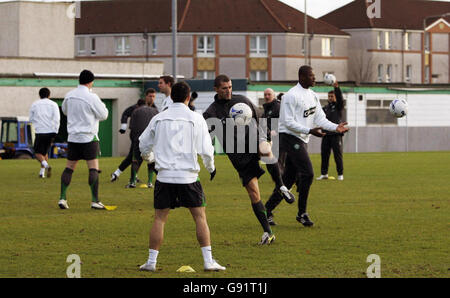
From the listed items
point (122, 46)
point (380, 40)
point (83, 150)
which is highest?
point (380, 40)

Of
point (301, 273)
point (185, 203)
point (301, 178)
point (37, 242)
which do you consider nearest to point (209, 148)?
point (185, 203)

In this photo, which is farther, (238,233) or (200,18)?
(200,18)

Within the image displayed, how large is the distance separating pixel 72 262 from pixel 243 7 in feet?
324

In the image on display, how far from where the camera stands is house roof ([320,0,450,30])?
116938 millimetres

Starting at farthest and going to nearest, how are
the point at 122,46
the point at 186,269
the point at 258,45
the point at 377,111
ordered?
the point at 122,46 → the point at 258,45 → the point at 377,111 → the point at 186,269

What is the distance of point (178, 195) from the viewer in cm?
1053

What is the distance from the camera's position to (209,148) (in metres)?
10.5

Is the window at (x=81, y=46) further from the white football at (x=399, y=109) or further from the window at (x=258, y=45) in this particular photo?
the white football at (x=399, y=109)

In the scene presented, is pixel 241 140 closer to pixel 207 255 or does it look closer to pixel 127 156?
pixel 207 255

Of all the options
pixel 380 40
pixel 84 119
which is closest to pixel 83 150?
pixel 84 119

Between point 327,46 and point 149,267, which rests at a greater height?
point 327,46

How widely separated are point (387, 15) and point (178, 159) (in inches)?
4394
